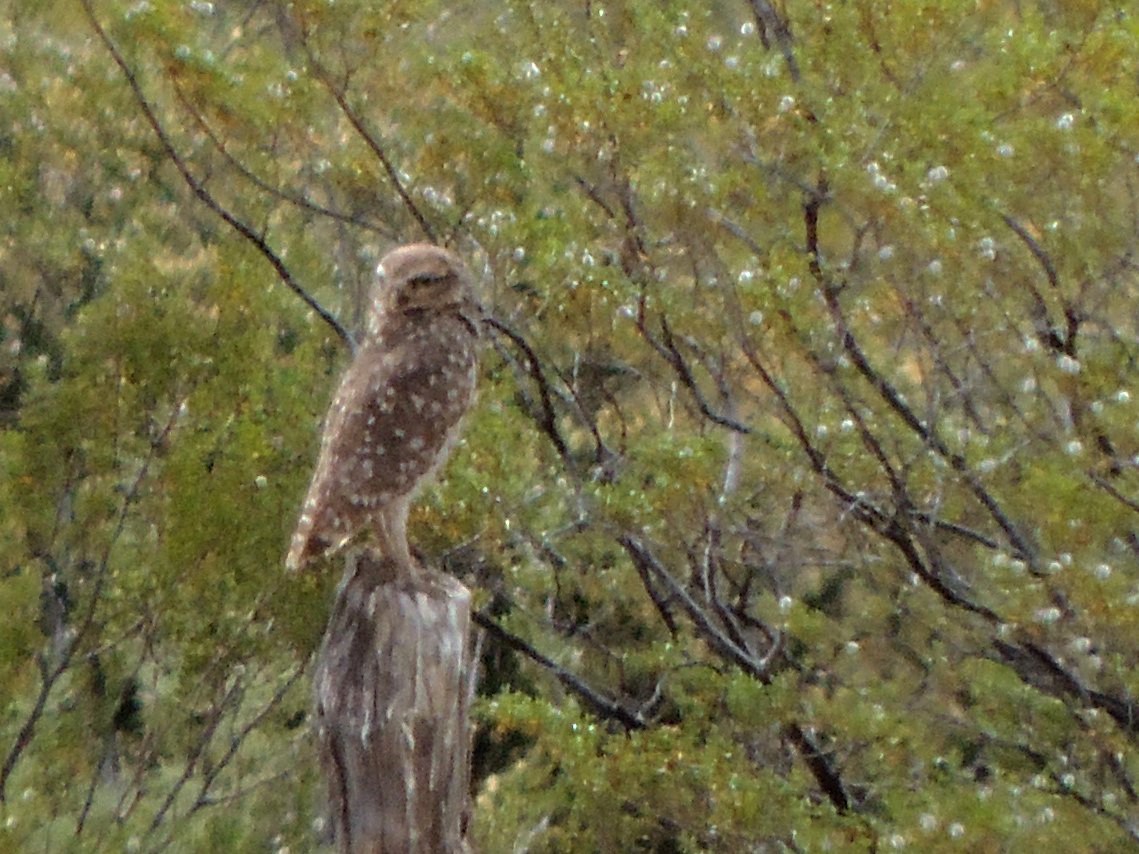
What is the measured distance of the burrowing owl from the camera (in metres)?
3.91

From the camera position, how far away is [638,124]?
5664 mm

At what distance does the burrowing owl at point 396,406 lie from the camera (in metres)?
3.91

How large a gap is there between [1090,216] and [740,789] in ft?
8.34

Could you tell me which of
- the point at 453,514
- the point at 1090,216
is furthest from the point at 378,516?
the point at 1090,216

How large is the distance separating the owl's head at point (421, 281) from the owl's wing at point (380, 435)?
117 millimetres

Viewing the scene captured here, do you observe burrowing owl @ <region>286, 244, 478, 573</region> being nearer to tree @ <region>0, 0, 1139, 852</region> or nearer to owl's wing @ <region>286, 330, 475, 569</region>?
owl's wing @ <region>286, 330, 475, 569</region>

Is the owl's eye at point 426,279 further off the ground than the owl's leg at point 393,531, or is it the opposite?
the owl's eye at point 426,279

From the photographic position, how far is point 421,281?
4113 mm

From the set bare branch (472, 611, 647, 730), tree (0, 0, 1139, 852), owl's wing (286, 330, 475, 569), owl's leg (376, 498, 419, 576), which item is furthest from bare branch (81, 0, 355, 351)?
owl's leg (376, 498, 419, 576)

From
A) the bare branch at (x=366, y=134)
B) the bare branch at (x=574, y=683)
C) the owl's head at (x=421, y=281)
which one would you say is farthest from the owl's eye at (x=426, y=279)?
the bare branch at (x=574, y=683)

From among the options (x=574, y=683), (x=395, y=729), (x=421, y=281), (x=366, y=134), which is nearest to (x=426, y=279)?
(x=421, y=281)

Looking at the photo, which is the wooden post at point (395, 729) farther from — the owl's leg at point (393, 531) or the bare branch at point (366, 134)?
the bare branch at point (366, 134)

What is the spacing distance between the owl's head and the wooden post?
1.14 m

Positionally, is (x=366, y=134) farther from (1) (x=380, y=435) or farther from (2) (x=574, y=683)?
(2) (x=574, y=683)
